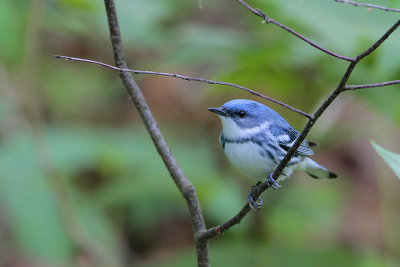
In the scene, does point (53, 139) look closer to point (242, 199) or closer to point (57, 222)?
point (57, 222)

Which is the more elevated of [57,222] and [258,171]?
[258,171]

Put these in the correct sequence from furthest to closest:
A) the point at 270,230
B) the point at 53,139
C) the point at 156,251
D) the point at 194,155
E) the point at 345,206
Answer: the point at 345,206
the point at 156,251
the point at 53,139
the point at 194,155
the point at 270,230

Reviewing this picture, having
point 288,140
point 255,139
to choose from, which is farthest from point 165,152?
point 288,140

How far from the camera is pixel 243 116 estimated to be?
2.94m

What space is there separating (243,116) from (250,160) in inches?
11.7

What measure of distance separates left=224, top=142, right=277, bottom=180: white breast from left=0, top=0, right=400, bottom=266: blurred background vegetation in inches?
32.0

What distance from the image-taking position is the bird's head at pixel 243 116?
2922mm

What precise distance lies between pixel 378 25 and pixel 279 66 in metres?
0.69

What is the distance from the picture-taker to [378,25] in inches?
131

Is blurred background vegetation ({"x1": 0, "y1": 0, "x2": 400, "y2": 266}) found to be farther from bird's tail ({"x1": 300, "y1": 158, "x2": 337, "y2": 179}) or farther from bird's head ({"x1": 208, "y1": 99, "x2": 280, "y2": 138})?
bird's head ({"x1": 208, "y1": 99, "x2": 280, "y2": 138})

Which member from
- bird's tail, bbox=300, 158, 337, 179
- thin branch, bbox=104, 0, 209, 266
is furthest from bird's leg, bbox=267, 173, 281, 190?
bird's tail, bbox=300, 158, 337, 179

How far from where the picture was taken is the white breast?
2.74m

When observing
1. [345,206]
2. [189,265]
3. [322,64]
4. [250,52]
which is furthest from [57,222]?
[345,206]

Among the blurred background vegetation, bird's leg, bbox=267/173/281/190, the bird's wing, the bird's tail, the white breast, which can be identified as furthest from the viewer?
the blurred background vegetation
